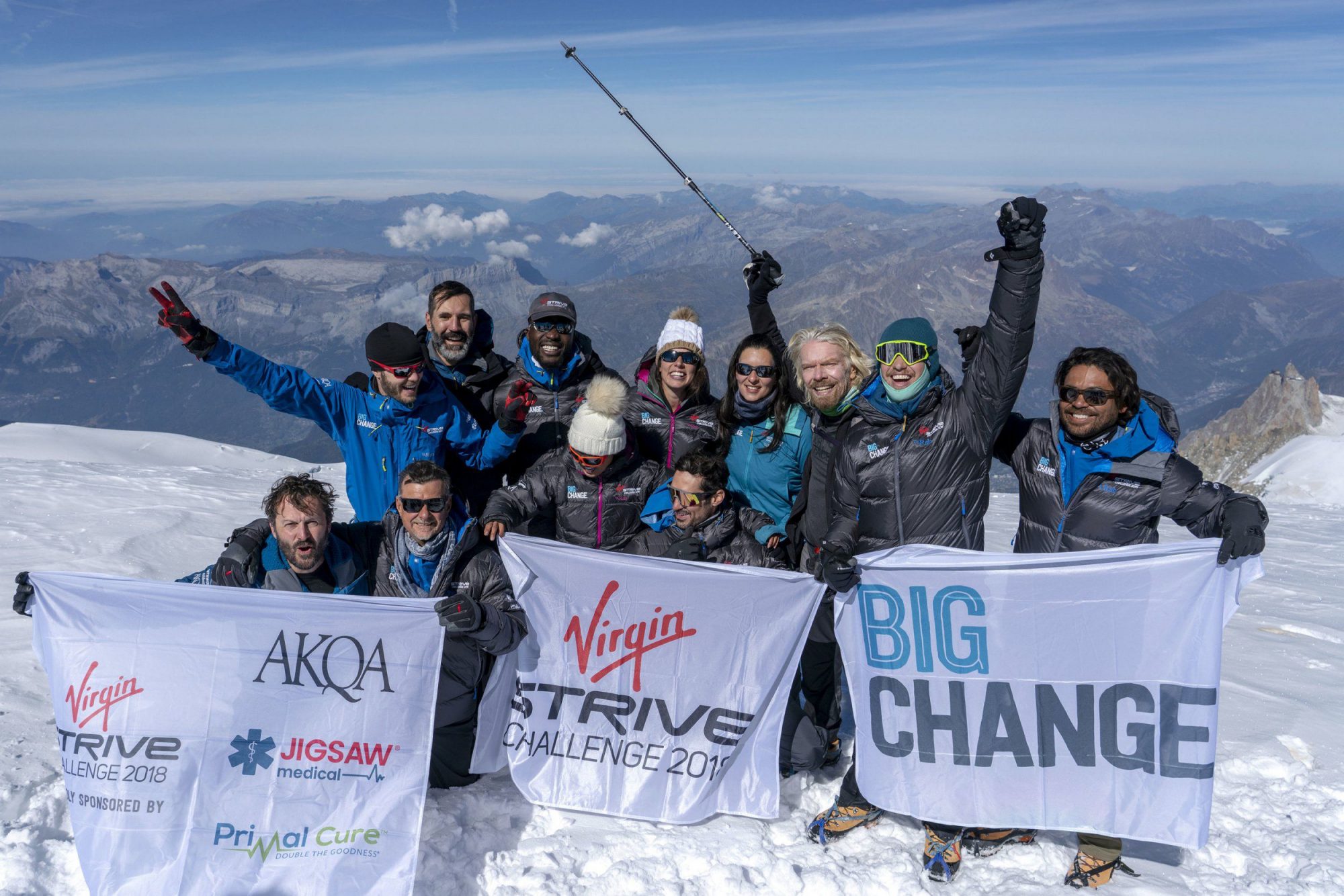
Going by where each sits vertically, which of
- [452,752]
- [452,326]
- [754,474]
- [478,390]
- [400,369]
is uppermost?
[452,326]

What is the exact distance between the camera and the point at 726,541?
5887 millimetres

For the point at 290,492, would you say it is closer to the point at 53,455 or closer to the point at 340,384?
the point at 340,384

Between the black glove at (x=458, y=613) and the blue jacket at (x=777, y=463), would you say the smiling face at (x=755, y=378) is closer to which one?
the blue jacket at (x=777, y=463)

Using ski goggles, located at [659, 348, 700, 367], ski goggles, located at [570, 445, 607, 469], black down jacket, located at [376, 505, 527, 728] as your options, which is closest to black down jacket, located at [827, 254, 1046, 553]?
ski goggles, located at [659, 348, 700, 367]

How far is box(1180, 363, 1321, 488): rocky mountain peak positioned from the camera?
8900 centimetres

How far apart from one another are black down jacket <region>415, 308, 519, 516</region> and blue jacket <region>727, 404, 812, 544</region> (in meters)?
2.18

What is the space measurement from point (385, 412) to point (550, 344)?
1.45 m

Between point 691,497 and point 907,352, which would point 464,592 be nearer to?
point 691,497

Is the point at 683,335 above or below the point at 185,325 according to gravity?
above

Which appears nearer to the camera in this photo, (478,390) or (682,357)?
(682,357)

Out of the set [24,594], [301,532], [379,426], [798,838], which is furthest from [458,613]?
[798,838]

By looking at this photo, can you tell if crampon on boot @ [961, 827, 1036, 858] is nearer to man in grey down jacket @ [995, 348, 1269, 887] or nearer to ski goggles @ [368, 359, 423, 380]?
man in grey down jacket @ [995, 348, 1269, 887]

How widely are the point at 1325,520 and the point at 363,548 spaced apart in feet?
73.1

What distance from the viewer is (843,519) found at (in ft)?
17.7
